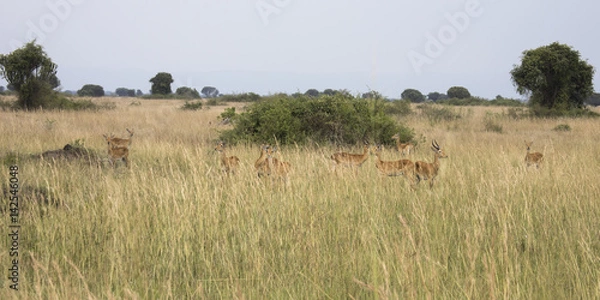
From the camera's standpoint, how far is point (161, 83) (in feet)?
246

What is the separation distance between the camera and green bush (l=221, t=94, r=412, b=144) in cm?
1202

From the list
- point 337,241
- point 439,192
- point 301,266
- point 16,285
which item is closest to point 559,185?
point 439,192

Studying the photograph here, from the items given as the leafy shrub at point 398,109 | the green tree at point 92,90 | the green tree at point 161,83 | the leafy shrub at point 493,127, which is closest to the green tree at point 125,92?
the green tree at point 92,90

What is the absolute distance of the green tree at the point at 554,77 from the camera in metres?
27.7

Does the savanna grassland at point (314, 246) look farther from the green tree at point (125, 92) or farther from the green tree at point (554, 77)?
the green tree at point (125, 92)

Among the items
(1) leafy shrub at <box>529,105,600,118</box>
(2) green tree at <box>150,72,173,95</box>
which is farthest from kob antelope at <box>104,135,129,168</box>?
(2) green tree at <box>150,72,173,95</box>

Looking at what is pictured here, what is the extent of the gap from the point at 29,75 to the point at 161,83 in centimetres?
5108

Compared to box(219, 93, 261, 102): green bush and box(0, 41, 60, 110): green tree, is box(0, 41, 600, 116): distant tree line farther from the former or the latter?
box(219, 93, 261, 102): green bush

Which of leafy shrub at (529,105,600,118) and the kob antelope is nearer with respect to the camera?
the kob antelope

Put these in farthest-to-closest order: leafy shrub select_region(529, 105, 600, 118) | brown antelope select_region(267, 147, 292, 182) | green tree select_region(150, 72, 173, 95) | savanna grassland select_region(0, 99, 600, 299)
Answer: green tree select_region(150, 72, 173, 95) → leafy shrub select_region(529, 105, 600, 118) → brown antelope select_region(267, 147, 292, 182) → savanna grassland select_region(0, 99, 600, 299)

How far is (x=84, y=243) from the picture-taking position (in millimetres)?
4270

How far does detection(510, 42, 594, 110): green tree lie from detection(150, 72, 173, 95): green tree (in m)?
56.4

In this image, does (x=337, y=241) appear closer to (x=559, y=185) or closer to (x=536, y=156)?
(x=559, y=185)

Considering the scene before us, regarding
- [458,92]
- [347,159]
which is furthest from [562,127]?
[458,92]
